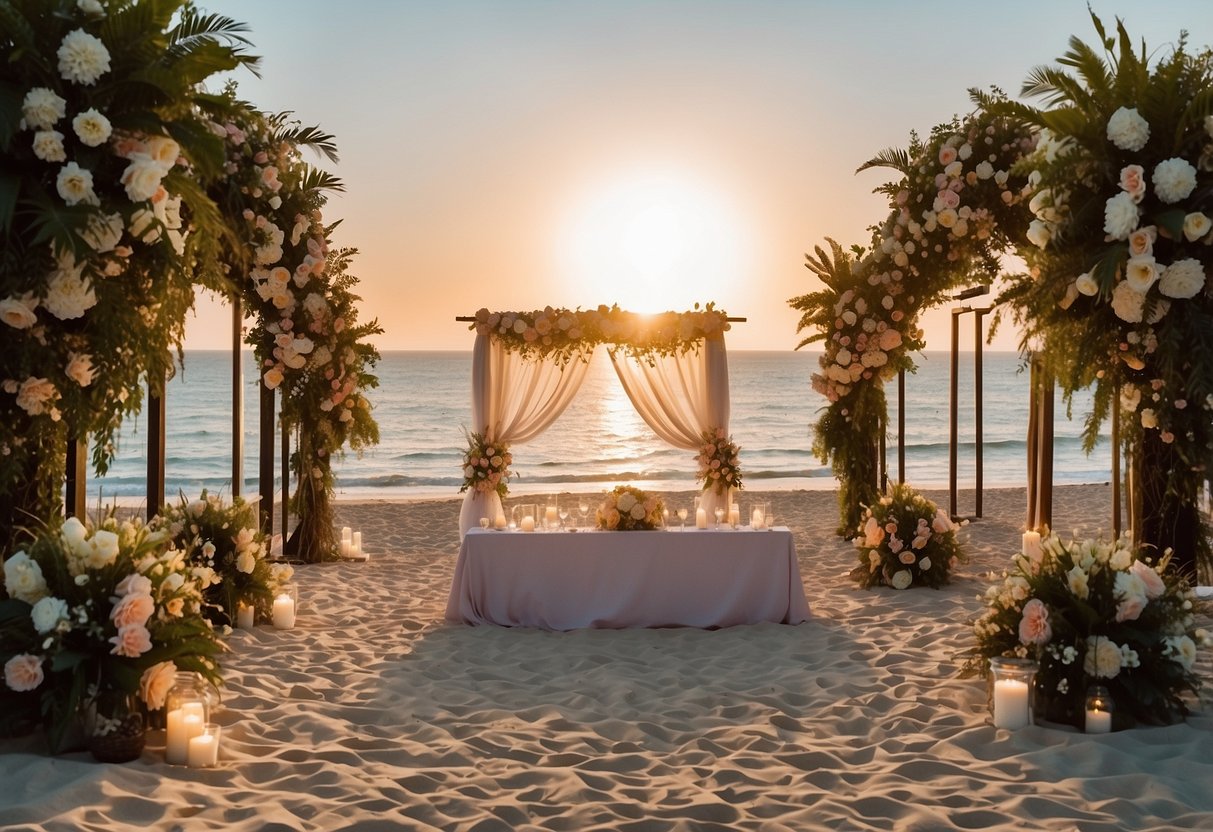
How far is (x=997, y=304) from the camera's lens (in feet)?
21.6

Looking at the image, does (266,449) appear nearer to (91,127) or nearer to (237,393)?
(237,393)

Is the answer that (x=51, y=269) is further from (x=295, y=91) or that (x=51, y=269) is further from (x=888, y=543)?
(x=295, y=91)

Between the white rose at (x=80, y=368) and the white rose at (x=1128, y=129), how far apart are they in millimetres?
5192

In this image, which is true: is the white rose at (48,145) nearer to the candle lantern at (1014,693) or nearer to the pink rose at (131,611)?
the pink rose at (131,611)

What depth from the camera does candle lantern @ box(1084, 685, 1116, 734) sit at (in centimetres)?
446

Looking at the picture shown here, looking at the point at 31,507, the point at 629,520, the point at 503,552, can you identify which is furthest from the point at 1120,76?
the point at 31,507

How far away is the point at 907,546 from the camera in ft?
27.0

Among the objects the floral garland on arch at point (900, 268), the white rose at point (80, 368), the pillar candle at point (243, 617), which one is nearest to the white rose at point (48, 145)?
the white rose at point (80, 368)

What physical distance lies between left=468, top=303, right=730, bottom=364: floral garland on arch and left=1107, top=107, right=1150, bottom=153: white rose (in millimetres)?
4000

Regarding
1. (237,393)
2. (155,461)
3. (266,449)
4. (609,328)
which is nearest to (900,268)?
(609,328)

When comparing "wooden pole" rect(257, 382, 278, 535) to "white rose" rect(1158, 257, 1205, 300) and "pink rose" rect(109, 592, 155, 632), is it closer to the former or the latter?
"pink rose" rect(109, 592, 155, 632)

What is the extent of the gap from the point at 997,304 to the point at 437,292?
3536 cm

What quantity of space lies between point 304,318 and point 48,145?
15.7 feet

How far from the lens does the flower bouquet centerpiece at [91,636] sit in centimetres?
404
